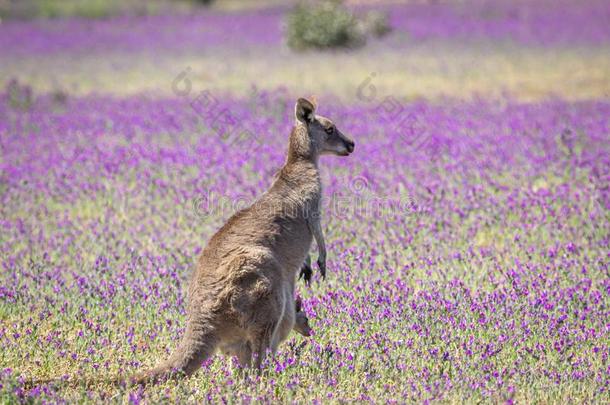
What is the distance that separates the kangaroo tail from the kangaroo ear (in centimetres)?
208

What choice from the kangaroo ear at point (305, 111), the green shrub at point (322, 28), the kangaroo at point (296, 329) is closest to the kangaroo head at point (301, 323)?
the kangaroo at point (296, 329)

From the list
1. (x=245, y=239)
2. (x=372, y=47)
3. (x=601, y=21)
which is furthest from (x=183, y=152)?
(x=601, y=21)

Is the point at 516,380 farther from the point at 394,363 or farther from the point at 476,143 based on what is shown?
the point at 476,143

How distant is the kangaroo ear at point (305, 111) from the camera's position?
6.27 m

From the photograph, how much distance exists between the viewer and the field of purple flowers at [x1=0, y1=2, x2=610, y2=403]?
17.0 feet

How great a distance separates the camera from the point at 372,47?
26281mm

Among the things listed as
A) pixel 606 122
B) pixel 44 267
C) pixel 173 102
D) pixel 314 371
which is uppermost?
pixel 314 371

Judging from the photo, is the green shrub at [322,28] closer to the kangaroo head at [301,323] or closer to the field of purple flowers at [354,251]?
the field of purple flowers at [354,251]

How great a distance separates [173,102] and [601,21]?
19.8 m

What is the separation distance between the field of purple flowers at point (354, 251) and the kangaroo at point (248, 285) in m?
0.18

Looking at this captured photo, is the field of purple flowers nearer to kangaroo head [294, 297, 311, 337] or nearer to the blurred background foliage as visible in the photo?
kangaroo head [294, 297, 311, 337]

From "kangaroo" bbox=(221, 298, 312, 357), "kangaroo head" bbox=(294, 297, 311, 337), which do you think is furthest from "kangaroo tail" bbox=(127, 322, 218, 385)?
"kangaroo head" bbox=(294, 297, 311, 337)

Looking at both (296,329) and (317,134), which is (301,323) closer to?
(296,329)

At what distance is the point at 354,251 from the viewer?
7.46 metres
